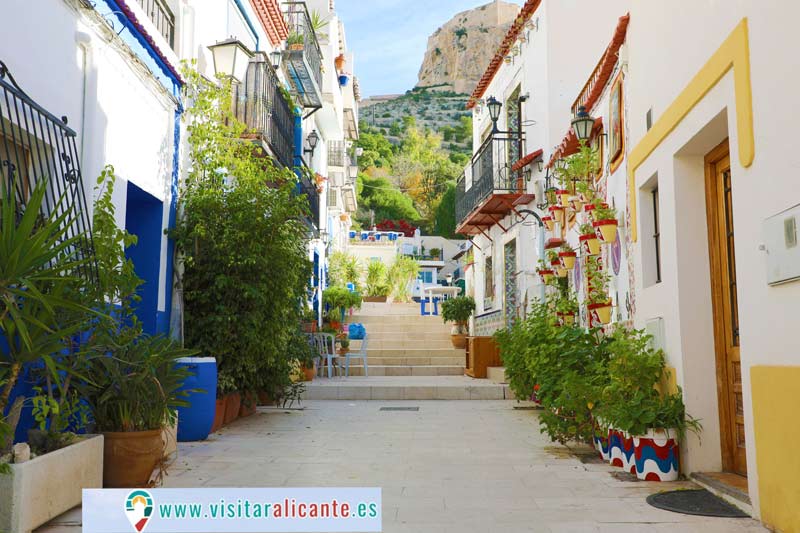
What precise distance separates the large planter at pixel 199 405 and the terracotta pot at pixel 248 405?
1612mm

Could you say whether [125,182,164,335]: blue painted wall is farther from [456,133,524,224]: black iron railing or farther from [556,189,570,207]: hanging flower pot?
[456,133,524,224]: black iron railing

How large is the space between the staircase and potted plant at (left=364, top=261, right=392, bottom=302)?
3.58m

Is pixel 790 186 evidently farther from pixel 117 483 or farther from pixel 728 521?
pixel 117 483

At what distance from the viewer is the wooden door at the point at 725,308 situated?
211 inches

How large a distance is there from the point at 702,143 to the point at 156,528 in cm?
432

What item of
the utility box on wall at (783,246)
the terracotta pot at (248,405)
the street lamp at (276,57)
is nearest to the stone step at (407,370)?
the terracotta pot at (248,405)

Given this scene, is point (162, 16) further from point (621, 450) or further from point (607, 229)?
point (621, 450)

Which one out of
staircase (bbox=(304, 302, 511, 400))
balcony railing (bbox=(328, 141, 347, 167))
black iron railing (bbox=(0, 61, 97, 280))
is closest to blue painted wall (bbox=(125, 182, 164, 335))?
black iron railing (bbox=(0, 61, 97, 280))

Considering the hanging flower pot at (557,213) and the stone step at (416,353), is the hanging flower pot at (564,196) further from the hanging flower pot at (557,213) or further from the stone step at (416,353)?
the stone step at (416,353)

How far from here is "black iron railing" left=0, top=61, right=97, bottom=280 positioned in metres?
4.91

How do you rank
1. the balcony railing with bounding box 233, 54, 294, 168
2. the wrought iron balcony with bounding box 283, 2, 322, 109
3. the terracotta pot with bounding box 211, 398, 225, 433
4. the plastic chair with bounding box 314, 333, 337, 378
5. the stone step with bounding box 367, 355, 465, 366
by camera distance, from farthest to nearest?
the stone step with bounding box 367, 355, 465, 366 < the plastic chair with bounding box 314, 333, 337, 378 < the wrought iron balcony with bounding box 283, 2, 322, 109 < the balcony railing with bounding box 233, 54, 294, 168 < the terracotta pot with bounding box 211, 398, 225, 433

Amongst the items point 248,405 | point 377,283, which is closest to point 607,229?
point 248,405

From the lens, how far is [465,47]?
3944 inches

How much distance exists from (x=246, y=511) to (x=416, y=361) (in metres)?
14.5
